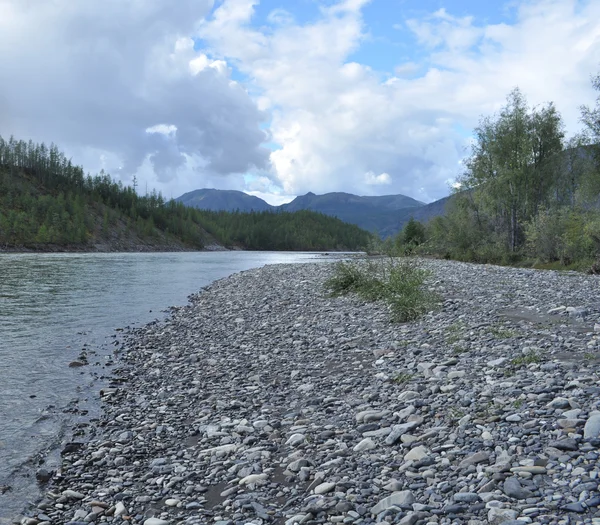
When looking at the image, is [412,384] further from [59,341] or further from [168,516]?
[59,341]

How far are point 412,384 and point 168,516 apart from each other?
5155 mm

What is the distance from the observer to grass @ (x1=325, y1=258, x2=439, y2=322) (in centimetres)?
1577

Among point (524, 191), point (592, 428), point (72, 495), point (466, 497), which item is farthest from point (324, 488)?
point (524, 191)

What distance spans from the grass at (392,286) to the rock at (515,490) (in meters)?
10.6

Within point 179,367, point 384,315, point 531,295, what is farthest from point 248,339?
point 531,295

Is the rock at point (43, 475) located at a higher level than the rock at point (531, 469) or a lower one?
lower

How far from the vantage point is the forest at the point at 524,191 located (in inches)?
1794

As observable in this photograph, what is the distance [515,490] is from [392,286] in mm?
13205

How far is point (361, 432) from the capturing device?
7277 mm

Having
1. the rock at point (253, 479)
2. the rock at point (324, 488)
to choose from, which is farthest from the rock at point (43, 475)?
the rock at point (324, 488)

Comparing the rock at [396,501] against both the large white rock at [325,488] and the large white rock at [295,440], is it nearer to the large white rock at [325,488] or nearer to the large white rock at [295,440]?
the large white rock at [325,488]

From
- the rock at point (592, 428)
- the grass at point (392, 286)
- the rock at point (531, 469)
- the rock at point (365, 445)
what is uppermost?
the grass at point (392, 286)

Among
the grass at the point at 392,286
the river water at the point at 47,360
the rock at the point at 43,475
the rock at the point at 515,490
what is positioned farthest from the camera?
the grass at the point at 392,286

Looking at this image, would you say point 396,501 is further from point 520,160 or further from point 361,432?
point 520,160
